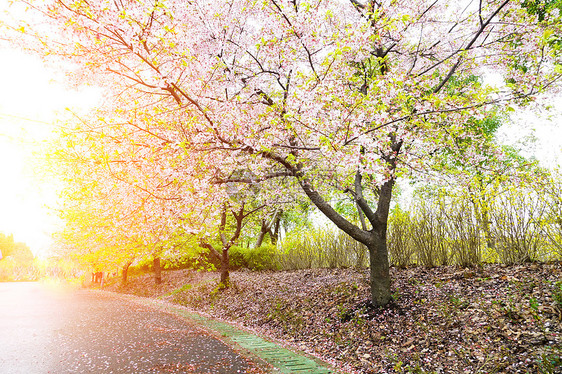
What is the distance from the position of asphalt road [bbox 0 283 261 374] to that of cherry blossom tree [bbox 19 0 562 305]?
3826 mm

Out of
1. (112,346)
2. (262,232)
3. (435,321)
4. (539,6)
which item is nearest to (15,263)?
(262,232)

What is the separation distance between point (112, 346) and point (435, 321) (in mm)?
6752

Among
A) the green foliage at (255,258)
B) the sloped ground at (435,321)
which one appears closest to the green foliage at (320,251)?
the green foliage at (255,258)

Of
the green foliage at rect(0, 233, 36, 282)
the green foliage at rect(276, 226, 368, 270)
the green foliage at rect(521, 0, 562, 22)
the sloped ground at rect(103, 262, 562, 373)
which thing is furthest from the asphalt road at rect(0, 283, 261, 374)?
the green foliage at rect(0, 233, 36, 282)

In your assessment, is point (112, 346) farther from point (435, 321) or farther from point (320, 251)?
point (320, 251)

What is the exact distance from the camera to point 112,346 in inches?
274

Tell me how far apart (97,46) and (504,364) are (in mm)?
7761

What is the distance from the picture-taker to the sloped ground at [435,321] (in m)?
4.59

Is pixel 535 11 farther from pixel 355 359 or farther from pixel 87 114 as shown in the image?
pixel 87 114

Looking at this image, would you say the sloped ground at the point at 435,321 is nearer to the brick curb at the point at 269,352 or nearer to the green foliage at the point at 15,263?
the brick curb at the point at 269,352

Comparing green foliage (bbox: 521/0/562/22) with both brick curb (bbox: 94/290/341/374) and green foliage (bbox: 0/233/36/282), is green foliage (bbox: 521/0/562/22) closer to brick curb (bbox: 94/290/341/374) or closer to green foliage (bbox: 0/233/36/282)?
brick curb (bbox: 94/290/341/374)

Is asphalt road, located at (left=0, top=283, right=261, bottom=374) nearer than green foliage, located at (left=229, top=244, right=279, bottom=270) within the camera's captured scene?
Yes

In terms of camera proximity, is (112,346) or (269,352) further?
(112,346)

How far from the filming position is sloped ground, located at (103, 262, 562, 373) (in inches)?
181
